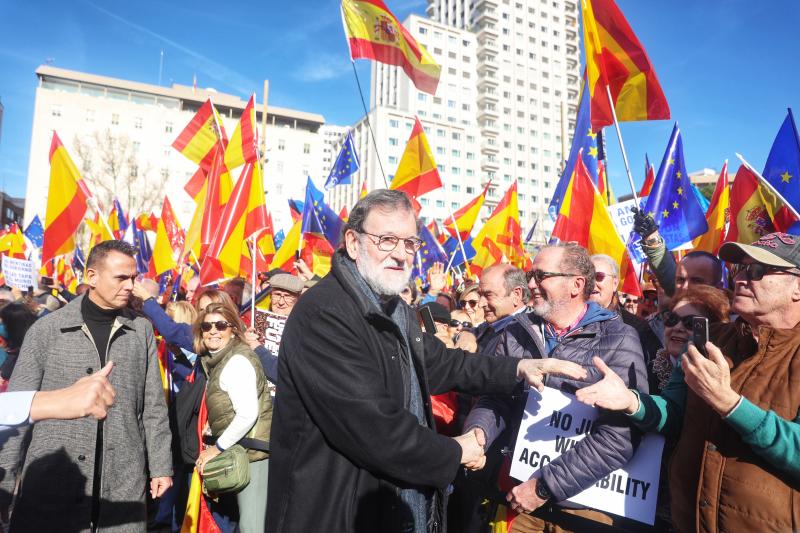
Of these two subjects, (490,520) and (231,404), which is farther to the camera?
(231,404)

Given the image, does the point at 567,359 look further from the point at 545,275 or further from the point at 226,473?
the point at 226,473

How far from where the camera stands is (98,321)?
380 centimetres

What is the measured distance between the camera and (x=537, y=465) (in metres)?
3.00

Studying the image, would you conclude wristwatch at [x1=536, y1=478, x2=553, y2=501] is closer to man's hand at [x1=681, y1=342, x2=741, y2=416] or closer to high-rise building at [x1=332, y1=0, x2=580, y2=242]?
man's hand at [x1=681, y1=342, x2=741, y2=416]

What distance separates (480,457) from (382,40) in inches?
226

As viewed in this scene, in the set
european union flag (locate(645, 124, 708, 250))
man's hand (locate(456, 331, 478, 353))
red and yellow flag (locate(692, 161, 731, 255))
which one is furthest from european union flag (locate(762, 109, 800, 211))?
man's hand (locate(456, 331, 478, 353))

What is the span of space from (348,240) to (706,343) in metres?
1.70

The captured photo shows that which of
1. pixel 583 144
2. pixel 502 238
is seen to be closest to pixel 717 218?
pixel 583 144

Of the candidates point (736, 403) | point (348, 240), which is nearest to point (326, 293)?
point (348, 240)

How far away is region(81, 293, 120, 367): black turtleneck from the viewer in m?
3.74

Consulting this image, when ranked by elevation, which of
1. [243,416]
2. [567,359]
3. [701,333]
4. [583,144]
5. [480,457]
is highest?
[583,144]

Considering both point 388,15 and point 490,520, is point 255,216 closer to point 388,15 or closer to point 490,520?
point 388,15

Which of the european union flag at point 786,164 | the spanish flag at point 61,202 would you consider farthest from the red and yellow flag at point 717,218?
the spanish flag at point 61,202

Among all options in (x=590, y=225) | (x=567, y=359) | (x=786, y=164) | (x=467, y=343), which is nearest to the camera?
(x=567, y=359)
